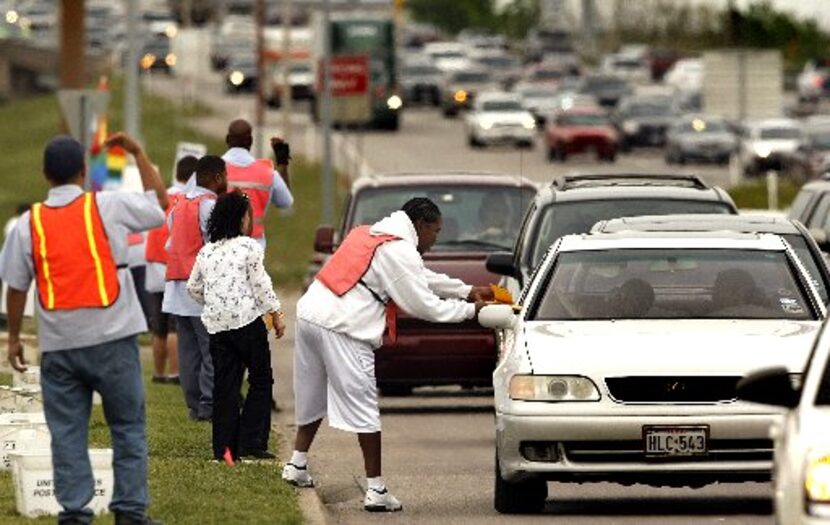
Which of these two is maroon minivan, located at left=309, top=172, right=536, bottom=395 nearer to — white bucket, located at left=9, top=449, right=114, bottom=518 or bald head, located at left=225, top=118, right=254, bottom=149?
bald head, located at left=225, top=118, right=254, bottom=149

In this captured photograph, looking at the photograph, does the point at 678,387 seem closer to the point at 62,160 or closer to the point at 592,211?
the point at 62,160

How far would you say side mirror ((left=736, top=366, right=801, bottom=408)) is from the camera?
10508mm

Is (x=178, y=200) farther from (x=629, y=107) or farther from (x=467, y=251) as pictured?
(x=629, y=107)

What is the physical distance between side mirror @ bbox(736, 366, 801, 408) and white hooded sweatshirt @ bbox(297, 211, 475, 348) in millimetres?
4762

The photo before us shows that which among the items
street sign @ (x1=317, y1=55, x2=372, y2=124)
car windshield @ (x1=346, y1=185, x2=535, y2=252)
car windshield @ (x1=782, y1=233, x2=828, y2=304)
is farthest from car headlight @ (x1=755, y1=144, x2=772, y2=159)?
car windshield @ (x1=782, y1=233, x2=828, y2=304)

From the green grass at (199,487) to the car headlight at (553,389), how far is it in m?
1.28

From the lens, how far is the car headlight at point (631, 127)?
278 feet

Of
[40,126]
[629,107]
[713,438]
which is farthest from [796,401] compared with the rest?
[40,126]

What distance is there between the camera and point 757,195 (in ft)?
193

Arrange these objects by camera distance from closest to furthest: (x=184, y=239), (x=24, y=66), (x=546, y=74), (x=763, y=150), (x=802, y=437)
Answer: (x=802, y=437) < (x=184, y=239) < (x=763, y=150) < (x=546, y=74) < (x=24, y=66)

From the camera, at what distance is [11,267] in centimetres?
1265

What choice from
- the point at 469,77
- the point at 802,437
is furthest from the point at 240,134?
the point at 469,77

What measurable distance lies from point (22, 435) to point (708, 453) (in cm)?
389

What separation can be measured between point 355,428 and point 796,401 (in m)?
5.09
